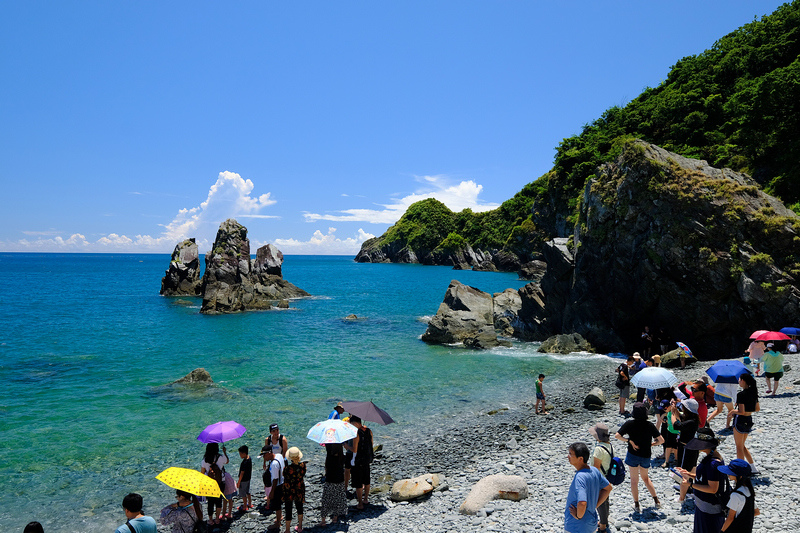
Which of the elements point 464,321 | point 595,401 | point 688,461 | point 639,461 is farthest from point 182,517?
point 464,321

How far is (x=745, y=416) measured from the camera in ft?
32.5

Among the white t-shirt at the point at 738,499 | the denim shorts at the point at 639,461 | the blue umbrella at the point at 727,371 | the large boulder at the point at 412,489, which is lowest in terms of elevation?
the large boulder at the point at 412,489

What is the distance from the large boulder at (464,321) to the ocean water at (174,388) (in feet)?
5.94

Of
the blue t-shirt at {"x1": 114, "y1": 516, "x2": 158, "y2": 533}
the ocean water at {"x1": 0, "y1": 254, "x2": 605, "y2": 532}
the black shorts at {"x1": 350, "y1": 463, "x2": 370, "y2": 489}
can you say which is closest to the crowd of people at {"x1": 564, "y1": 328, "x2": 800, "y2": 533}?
the black shorts at {"x1": 350, "y1": 463, "x2": 370, "y2": 489}

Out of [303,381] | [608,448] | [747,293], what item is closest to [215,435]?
[608,448]

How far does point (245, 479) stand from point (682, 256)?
26.3 meters

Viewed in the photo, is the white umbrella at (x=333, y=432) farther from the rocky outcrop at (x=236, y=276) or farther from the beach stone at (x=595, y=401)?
the rocky outcrop at (x=236, y=276)

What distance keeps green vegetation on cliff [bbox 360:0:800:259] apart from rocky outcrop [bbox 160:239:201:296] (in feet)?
203

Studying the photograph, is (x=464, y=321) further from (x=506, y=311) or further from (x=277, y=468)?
(x=277, y=468)

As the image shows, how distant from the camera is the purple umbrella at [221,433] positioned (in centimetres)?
1180

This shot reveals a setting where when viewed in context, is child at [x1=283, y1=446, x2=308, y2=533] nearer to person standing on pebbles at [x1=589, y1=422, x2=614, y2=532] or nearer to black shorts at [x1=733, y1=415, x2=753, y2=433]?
person standing on pebbles at [x1=589, y1=422, x2=614, y2=532]

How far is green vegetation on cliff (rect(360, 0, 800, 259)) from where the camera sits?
33.0 m

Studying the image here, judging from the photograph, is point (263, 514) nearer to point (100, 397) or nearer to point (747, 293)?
point (100, 397)

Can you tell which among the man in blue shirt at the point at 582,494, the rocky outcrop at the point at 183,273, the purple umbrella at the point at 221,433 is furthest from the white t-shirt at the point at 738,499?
the rocky outcrop at the point at 183,273
